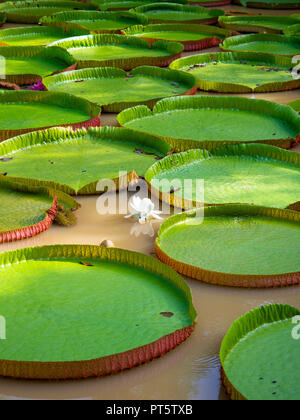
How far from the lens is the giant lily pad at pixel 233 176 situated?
3.95 metres

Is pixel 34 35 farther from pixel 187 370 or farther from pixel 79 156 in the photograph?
pixel 187 370

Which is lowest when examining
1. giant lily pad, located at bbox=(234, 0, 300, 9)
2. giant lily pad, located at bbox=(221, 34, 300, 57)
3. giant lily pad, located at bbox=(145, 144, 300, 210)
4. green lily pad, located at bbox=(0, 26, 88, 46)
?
green lily pad, located at bbox=(0, 26, 88, 46)

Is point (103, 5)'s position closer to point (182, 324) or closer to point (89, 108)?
point (89, 108)

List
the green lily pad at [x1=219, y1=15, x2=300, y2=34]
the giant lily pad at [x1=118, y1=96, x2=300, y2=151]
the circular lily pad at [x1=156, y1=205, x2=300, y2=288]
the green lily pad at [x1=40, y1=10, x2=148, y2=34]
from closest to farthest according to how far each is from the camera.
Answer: the circular lily pad at [x1=156, y1=205, x2=300, y2=288]
the giant lily pad at [x1=118, y1=96, x2=300, y2=151]
the green lily pad at [x1=219, y1=15, x2=300, y2=34]
the green lily pad at [x1=40, y1=10, x2=148, y2=34]

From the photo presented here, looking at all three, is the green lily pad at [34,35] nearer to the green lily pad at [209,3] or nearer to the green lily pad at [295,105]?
the green lily pad at [209,3]

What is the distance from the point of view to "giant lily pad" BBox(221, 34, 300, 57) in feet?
25.0

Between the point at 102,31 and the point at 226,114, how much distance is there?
3160 mm

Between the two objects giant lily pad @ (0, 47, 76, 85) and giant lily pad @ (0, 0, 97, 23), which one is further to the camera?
giant lily pad @ (0, 0, 97, 23)

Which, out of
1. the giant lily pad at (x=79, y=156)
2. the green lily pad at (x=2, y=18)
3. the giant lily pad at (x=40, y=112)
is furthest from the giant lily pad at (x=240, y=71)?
the green lily pad at (x=2, y=18)

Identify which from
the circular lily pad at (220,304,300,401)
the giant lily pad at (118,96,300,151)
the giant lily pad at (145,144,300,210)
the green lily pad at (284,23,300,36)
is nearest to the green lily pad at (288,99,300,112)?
the giant lily pad at (118,96,300,151)

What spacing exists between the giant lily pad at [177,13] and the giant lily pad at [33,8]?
2.61 ft

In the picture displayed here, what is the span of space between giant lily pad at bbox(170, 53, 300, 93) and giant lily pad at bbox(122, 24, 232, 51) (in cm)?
70

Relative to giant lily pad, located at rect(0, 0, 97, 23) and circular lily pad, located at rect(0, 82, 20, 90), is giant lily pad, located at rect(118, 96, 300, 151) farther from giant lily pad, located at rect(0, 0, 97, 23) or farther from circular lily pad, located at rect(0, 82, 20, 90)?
giant lily pad, located at rect(0, 0, 97, 23)
